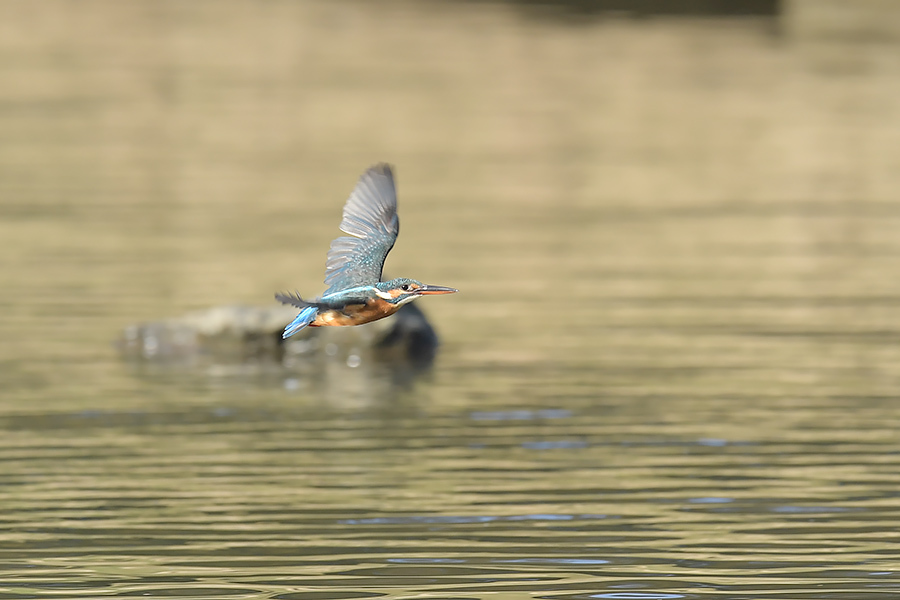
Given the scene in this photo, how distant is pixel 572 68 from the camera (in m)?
37.4

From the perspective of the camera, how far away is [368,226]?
320 inches

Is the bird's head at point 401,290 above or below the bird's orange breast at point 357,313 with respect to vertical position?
above

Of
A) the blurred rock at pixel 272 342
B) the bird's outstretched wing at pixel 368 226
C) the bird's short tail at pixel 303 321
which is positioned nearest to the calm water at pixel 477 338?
the blurred rock at pixel 272 342

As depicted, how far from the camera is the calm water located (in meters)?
Result: 8.97

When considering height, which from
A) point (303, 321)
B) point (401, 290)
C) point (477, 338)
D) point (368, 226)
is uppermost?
point (368, 226)

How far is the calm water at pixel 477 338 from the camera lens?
897cm

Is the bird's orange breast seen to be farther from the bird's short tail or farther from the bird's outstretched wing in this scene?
the bird's outstretched wing

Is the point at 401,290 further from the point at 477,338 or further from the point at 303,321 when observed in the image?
the point at 477,338

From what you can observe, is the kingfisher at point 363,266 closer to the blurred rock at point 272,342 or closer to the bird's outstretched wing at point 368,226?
the bird's outstretched wing at point 368,226

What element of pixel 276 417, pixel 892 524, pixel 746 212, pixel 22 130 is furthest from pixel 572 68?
pixel 892 524

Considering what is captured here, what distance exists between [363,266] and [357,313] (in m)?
0.61

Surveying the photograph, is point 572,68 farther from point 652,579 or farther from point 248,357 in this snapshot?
point 652,579

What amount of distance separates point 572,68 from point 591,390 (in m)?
24.8

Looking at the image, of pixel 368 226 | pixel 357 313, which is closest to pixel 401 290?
pixel 357 313
